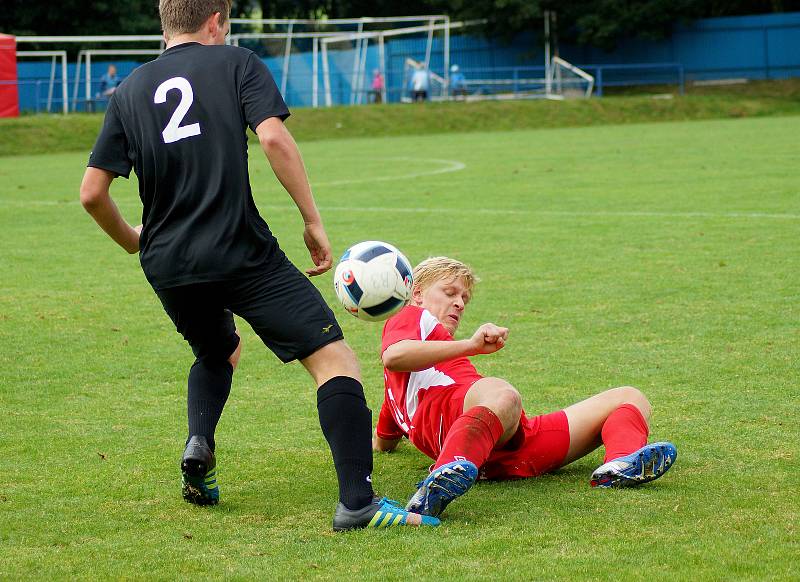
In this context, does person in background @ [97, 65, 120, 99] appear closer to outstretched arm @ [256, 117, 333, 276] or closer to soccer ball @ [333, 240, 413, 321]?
soccer ball @ [333, 240, 413, 321]

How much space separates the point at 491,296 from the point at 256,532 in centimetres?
505

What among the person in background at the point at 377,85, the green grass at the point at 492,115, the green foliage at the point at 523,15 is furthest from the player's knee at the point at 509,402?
the green foliage at the point at 523,15

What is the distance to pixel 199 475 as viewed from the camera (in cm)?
434

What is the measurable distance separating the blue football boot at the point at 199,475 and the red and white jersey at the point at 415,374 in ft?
2.54

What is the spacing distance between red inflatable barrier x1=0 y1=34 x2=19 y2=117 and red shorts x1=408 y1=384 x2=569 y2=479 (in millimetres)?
31352

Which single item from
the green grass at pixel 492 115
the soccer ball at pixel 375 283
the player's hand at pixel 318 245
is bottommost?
the green grass at pixel 492 115

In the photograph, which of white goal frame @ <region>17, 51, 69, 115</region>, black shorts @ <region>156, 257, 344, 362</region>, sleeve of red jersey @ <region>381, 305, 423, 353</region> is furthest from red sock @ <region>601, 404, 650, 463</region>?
white goal frame @ <region>17, 51, 69, 115</region>

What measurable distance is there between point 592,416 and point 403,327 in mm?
874

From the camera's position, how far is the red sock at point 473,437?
423 cm

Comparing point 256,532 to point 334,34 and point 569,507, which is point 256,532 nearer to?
point 569,507

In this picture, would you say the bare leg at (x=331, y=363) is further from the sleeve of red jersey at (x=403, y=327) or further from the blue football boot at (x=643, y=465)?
the blue football boot at (x=643, y=465)

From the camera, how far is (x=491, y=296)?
8906mm

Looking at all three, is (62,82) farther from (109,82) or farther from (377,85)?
(377,85)

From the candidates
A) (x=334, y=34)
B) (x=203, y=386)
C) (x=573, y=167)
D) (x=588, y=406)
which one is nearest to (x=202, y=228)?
(x=203, y=386)
